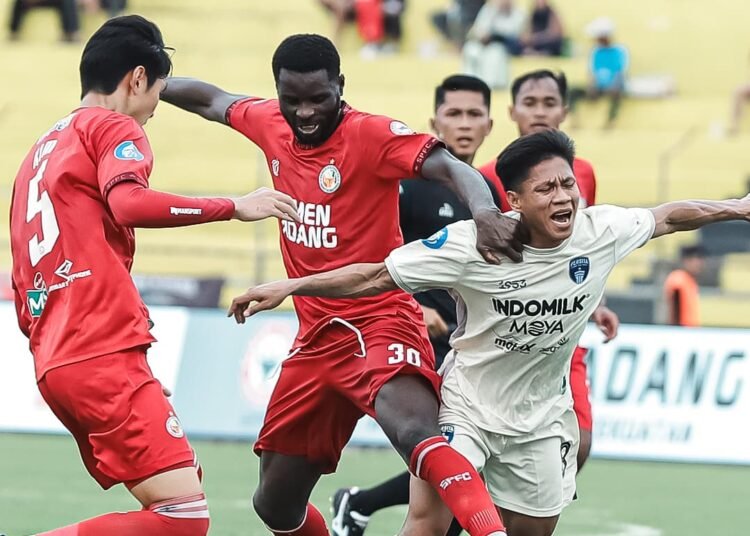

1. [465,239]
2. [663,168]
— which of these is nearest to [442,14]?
[663,168]

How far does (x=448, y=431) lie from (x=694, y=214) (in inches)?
53.1

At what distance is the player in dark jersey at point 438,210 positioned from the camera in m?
7.82

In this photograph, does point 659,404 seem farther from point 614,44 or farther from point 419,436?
point 614,44

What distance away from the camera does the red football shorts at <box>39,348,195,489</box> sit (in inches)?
219

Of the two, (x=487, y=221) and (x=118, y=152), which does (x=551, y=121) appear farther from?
(x=118, y=152)

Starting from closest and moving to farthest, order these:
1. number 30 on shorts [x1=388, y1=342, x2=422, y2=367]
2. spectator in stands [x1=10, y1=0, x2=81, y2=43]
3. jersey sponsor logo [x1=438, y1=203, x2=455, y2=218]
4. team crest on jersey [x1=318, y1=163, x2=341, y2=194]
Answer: number 30 on shorts [x1=388, y1=342, x2=422, y2=367] → team crest on jersey [x1=318, y1=163, x2=341, y2=194] → jersey sponsor logo [x1=438, y1=203, x2=455, y2=218] → spectator in stands [x1=10, y1=0, x2=81, y2=43]

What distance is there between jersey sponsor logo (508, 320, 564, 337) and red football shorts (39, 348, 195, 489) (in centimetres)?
142

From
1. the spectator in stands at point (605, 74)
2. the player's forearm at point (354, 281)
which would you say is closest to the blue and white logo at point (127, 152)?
the player's forearm at point (354, 281)

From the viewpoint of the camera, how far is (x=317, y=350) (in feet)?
22.1

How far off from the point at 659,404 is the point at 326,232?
21.9 ft

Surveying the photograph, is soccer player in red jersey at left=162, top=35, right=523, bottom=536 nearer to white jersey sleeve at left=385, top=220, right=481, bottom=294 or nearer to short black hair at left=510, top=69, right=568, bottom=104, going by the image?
white jersey sleeve at left=385, top=220, right=481, bottom=294

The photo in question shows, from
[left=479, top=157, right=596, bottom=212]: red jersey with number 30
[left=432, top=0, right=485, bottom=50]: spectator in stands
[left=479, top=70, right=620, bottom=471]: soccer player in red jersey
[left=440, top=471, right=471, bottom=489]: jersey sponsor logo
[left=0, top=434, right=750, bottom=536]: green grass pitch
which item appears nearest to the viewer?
[left=440, top=471, right=471, bottom=489]: jersey sponsor logo

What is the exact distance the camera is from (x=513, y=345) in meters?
6.23

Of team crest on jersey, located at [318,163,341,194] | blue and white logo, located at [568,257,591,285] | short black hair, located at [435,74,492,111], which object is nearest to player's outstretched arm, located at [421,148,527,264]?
blue and white logo, located at [568,257,591,285]
